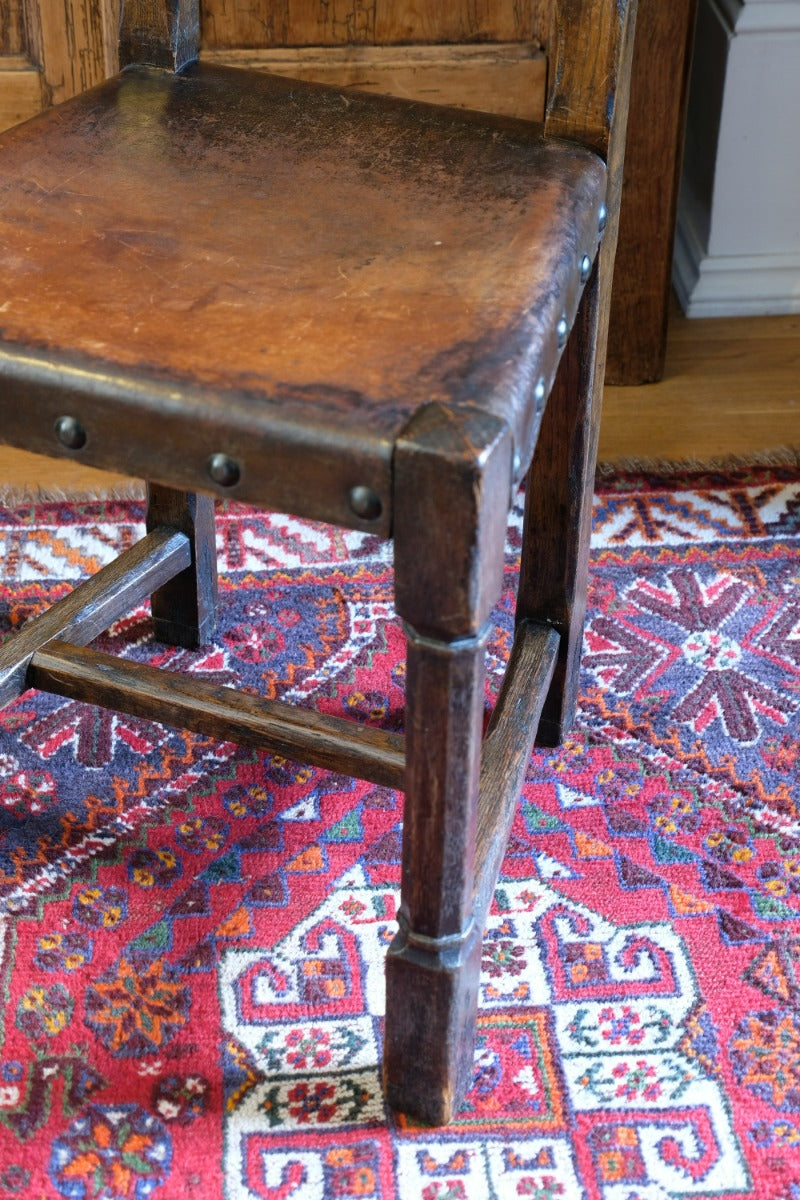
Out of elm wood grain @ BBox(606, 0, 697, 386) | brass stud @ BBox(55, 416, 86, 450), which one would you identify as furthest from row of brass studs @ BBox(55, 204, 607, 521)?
elm wood grain @ BBox(606, 0, 697, 386)

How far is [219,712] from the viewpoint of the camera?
1162 mm

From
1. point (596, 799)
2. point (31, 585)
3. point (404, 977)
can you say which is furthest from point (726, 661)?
point (31, 585)

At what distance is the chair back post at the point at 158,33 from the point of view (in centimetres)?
118

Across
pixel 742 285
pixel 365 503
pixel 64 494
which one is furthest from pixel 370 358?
pixel 742 285

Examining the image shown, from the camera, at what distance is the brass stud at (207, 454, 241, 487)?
811 millimetres

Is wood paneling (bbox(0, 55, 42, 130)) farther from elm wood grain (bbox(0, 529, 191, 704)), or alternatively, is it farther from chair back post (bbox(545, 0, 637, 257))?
chair back post (bbox(545, 0, 637, 257))

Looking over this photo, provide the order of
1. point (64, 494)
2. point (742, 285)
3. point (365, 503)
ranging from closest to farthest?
point (365, 503) → point (64, 494) → point (742, 285)

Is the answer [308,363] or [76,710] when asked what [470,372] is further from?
[76,710]

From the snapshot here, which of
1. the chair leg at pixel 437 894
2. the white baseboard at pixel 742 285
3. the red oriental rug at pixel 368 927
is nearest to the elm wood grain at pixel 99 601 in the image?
the red oriental rug at pixel 368 927

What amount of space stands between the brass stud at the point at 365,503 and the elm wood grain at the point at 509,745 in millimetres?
320

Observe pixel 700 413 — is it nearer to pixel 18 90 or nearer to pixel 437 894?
pixel 18 90

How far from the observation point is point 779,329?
2.07 m

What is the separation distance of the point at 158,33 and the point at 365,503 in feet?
1.97

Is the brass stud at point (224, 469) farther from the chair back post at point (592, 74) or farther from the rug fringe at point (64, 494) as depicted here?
the rug fringe at point (64, 494)
